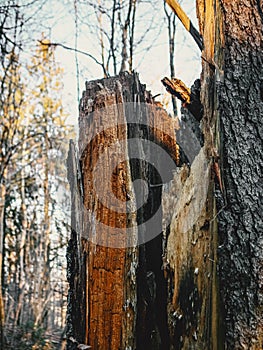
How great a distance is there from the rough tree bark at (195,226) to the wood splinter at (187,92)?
0.09m

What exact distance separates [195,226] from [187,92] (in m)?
0.77

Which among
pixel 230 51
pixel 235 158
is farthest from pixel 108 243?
pixel 230 51

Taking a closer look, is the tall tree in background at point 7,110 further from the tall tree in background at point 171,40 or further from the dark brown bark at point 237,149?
the dark brown bark at point 237,149

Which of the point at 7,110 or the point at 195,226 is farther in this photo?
the point at 7,110

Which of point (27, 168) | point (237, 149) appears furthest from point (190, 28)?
point (27, 168)

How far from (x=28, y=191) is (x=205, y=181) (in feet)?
37.0

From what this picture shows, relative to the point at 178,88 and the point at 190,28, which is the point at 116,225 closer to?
the point at 178,88

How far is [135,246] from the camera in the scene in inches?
85.7

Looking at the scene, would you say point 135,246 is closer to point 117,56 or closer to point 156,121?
point 156,121

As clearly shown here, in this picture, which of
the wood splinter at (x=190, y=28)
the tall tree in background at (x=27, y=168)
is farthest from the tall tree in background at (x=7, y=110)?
the wood splinter at (x=190, y=28)

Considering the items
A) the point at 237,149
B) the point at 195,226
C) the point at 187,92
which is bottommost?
the point at 195,226

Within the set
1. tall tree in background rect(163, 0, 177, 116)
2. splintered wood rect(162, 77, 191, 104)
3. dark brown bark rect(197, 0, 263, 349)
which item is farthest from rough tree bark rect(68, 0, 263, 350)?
tall tree in background rect(163, 0, 177, 116)

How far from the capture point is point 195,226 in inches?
80.9

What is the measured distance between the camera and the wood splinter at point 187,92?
2348mm
